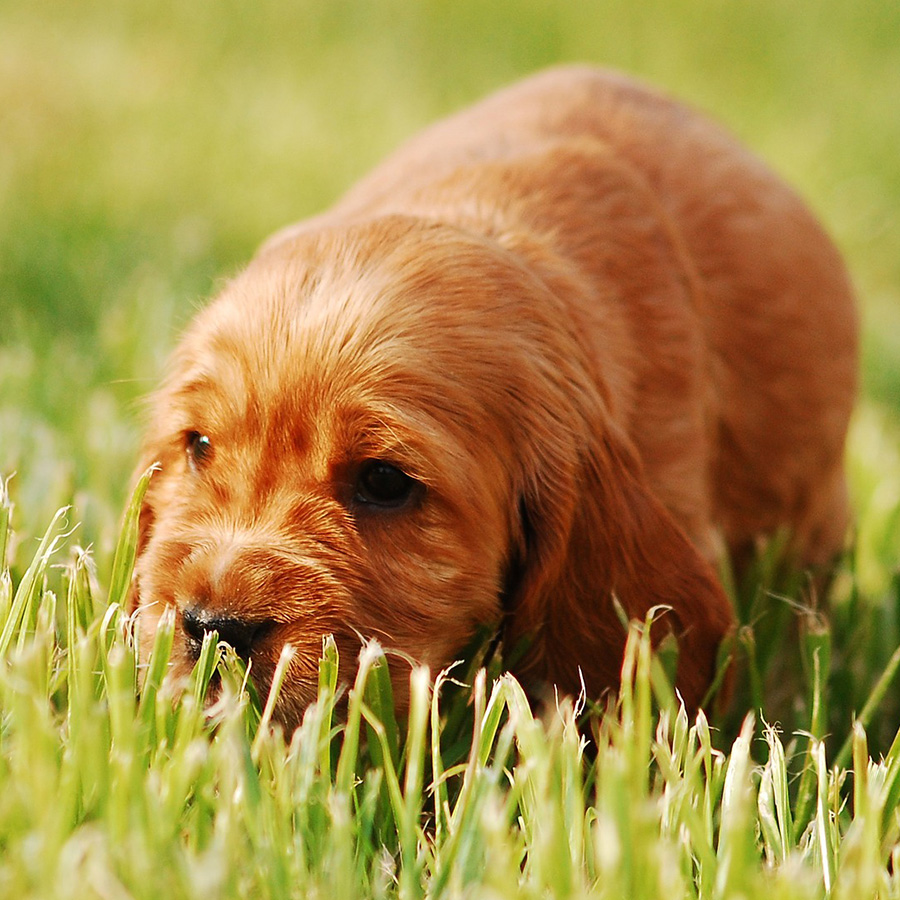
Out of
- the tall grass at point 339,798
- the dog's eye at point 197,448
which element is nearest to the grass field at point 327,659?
the tall grass at point 339,798

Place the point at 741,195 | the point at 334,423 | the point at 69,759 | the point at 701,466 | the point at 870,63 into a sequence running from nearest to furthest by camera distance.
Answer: the point at 69,759 → the point at 334,423 → the point at 701,466 → the point at 741,195 → the point at 870,63

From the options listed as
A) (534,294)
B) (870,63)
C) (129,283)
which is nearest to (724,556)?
(534,294)

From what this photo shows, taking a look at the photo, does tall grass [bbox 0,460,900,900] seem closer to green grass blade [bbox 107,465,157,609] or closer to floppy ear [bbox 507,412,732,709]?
green grass blade [bbox 107,465,157,609]

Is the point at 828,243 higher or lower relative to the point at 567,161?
lower

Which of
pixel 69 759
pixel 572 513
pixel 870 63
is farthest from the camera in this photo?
pixel 870 63

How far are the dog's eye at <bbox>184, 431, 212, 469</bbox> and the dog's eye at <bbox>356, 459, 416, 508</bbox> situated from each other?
0.32 metres

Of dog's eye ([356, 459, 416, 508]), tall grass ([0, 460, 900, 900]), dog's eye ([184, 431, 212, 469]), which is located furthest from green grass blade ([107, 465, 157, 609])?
dog's eye ([356, 459, 416, 508])

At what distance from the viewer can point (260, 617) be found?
7.07 ft

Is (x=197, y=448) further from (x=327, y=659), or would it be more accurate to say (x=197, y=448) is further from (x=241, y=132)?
(x=241, y=132)

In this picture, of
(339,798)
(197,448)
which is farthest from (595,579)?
(339,798)

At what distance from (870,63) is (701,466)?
6.72 metres

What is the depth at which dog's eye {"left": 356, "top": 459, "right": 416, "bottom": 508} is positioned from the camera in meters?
2.34

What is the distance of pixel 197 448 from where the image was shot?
8.26ft

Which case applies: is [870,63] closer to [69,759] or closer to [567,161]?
[567,161]
